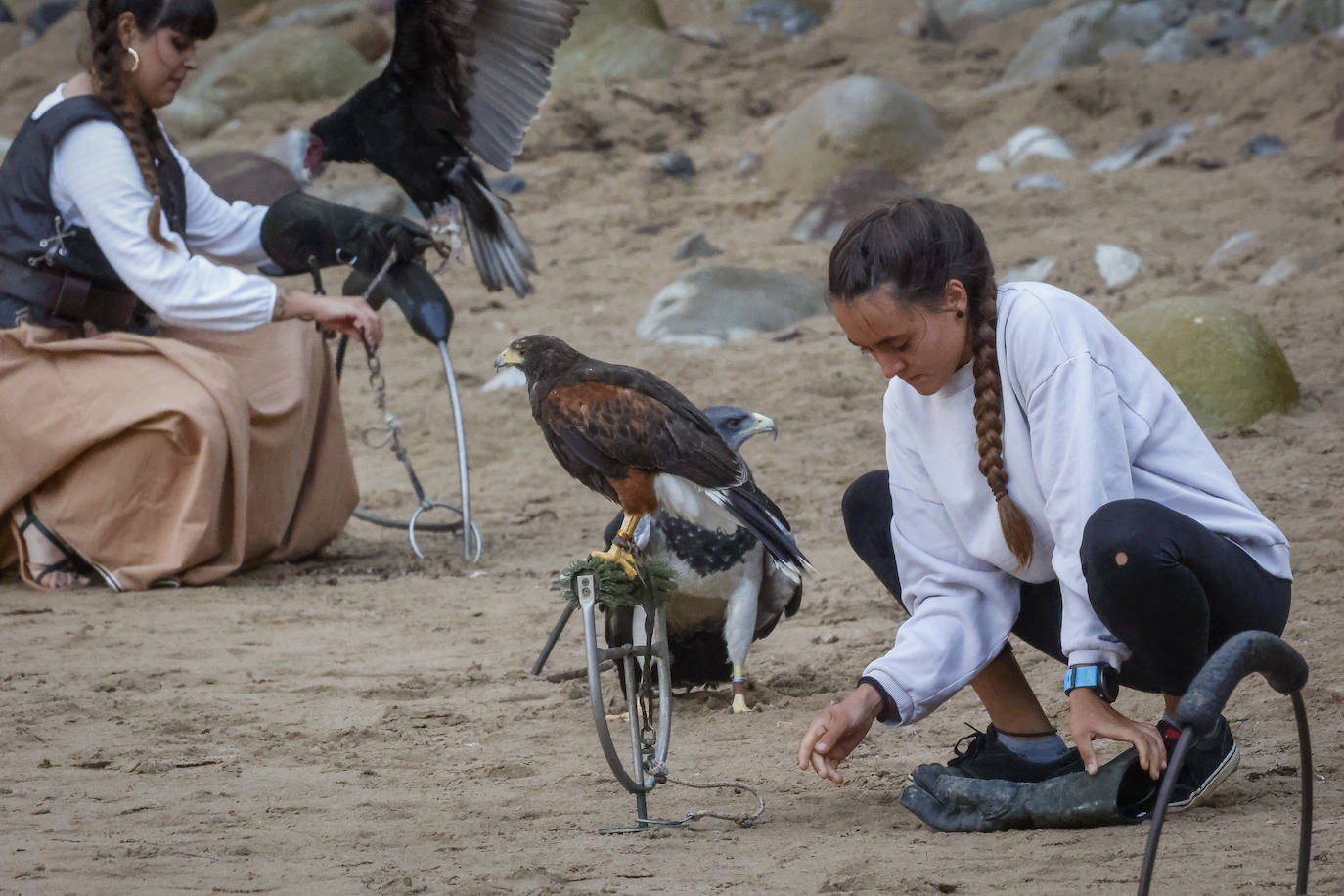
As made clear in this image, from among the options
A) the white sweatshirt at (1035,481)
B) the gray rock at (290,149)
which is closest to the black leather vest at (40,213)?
the white sweatshirt at (1035,481)

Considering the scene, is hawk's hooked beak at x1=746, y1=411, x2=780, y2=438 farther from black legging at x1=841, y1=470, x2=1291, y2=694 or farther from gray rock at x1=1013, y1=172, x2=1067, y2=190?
gray rock at x1=1013, y1=172, x2=1067, y2=190

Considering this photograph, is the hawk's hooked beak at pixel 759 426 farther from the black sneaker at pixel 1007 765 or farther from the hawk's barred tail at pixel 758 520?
the black sneaker at pixel 1007 765

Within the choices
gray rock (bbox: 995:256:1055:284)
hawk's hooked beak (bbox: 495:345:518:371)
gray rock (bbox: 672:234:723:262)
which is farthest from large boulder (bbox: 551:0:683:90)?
hawk's hooked beak (bbox: 495:345:518:371)

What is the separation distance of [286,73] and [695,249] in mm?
4889

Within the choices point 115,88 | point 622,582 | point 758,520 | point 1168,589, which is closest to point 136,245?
point 115,88

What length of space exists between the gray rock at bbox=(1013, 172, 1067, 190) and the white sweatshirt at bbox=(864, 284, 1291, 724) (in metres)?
5.61

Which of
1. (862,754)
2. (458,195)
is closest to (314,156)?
(458,195)

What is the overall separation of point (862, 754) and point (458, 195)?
2.98 metres

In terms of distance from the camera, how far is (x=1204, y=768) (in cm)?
231

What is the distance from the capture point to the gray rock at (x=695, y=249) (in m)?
7.74

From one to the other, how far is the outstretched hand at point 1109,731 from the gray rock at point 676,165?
7.16 m

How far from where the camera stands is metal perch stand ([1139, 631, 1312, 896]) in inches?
61.4

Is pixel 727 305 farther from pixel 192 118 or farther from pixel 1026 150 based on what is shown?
pixel 192 118

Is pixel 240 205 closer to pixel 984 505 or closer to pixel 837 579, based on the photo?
pixel 837 579
